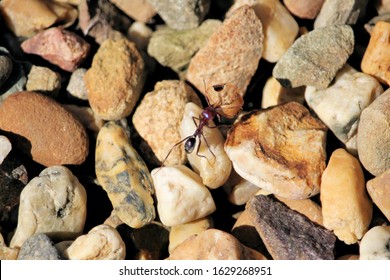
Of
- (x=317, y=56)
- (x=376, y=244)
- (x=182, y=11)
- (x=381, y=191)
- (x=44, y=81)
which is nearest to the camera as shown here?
(x=376, y=244)

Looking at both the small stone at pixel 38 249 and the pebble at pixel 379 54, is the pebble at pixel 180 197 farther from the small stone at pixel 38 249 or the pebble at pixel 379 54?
the pebble at pixel 379 54

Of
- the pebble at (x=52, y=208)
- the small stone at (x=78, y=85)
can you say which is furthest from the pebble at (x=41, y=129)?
the small stone at (x=78, y=85)

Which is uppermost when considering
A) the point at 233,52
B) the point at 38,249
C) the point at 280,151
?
the point at 233,52

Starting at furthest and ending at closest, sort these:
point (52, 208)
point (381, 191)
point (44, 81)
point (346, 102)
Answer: point (44, 81)
point (346, 102)
point (52, 208)
point (381, 191)

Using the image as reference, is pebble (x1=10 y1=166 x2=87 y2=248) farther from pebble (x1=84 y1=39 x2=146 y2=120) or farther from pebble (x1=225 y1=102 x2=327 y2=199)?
pebble (x1=225 y1=102 x2=327 y2=199)

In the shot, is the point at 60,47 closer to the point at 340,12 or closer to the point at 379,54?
the point at 340,12

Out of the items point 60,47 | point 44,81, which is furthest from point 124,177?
point 60,47
